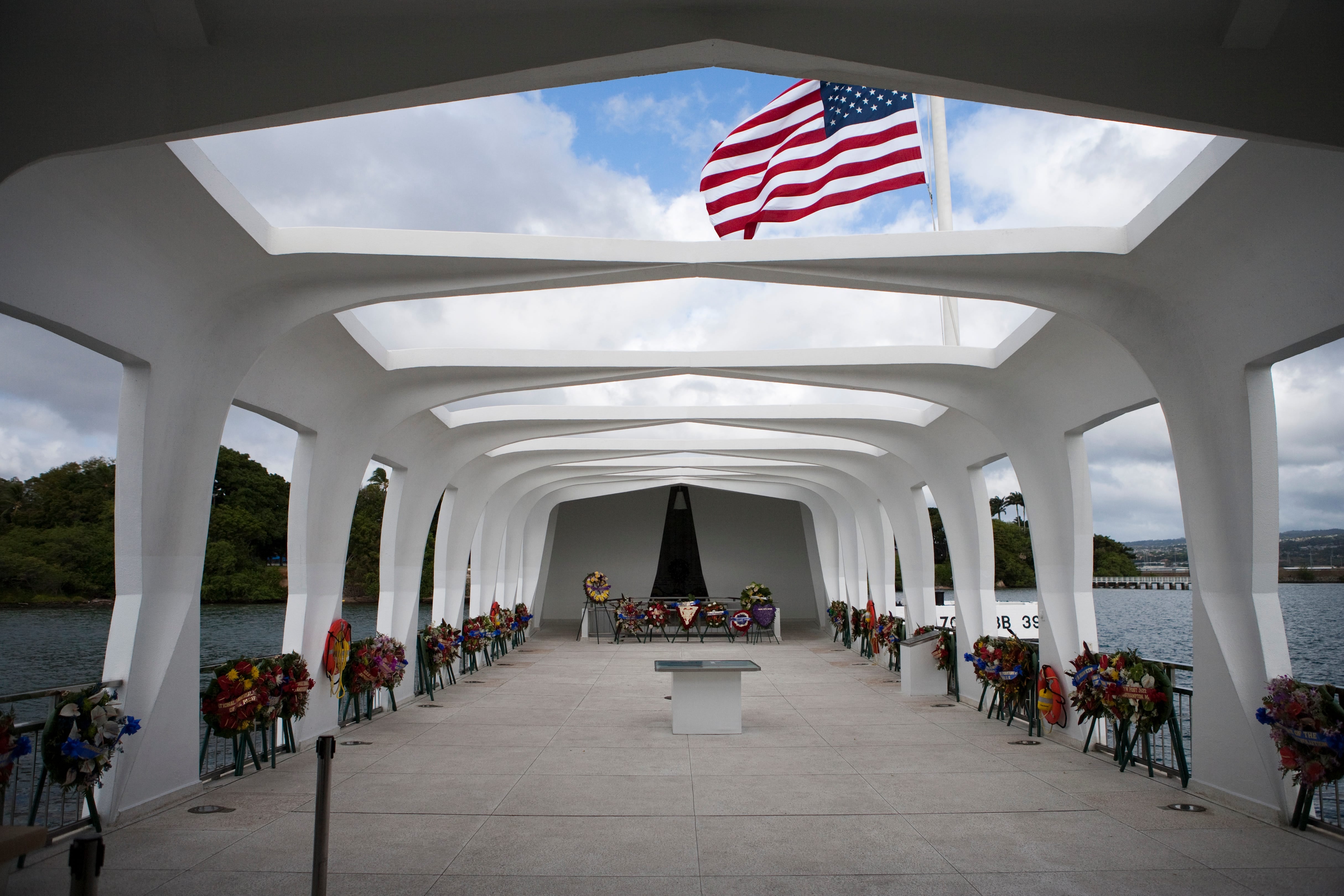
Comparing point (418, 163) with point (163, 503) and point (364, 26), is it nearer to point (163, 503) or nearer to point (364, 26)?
point (163, 503)

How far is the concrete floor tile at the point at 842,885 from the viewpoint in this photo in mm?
4926

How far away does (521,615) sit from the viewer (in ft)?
72.0

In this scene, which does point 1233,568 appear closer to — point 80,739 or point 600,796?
point 600,796

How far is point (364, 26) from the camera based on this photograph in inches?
151

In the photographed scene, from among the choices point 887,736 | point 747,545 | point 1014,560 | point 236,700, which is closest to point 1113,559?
point 1014,560

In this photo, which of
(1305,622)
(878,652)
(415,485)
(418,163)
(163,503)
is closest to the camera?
(163,503)

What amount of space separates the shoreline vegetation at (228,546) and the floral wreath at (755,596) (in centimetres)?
380

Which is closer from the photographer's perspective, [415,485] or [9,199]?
[9,199]

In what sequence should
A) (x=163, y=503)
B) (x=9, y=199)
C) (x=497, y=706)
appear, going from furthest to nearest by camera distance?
1. (x=497, y=706)
2. (x=163, y=503)
3. (x=9, y=199)


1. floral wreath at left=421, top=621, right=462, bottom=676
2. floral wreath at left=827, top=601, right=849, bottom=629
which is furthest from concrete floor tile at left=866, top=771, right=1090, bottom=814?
floral wreath at left=827, top=601, right=849, bottom=629

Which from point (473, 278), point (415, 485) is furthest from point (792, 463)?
point (473, 278)

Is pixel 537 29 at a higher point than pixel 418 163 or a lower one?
lower

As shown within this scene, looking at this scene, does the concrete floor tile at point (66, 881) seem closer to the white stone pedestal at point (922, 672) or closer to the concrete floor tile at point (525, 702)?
the concrete floor tile at point (525, 702)

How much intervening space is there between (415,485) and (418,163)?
4.81 m
